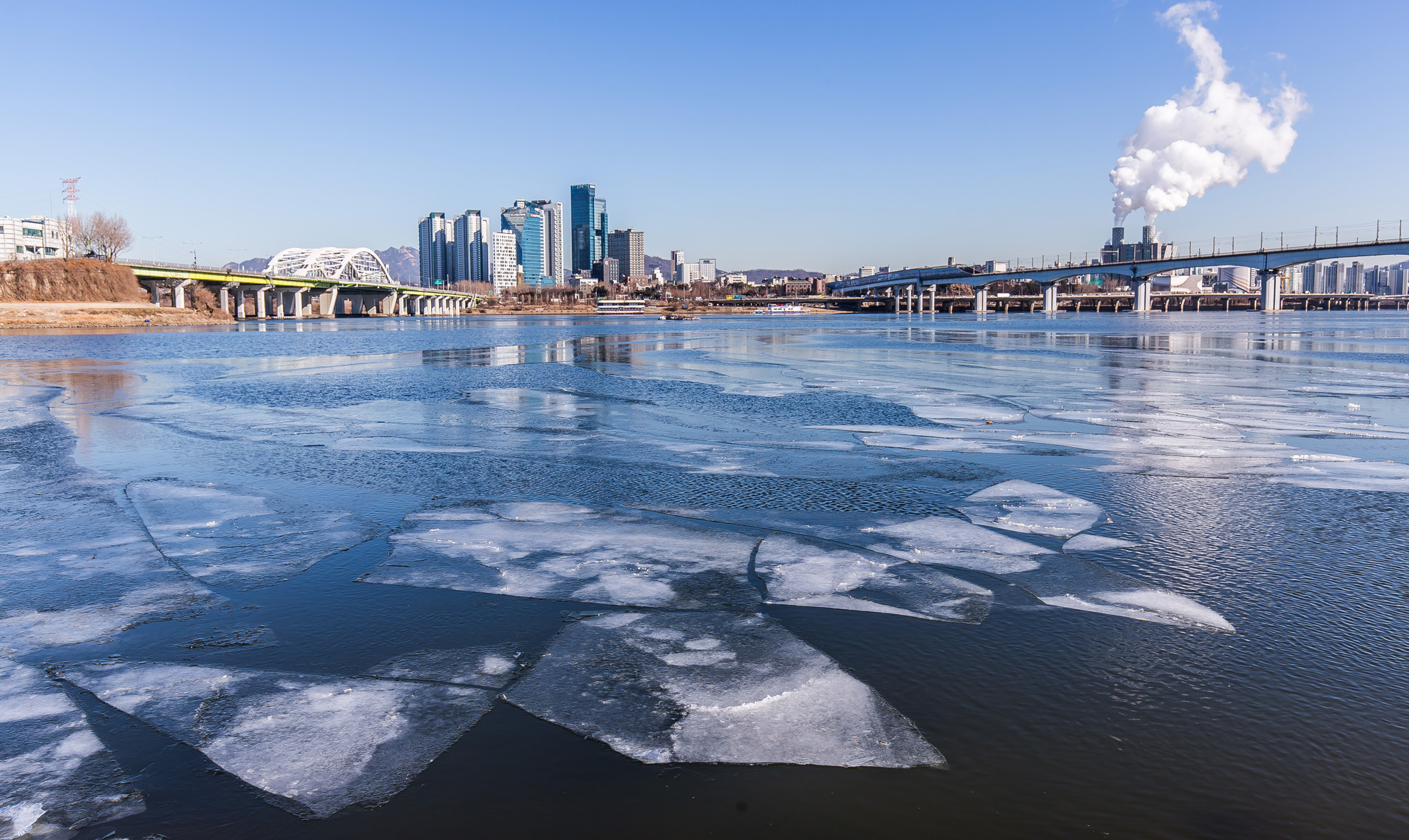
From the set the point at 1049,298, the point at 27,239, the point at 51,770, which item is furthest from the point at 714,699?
the point at 27,239

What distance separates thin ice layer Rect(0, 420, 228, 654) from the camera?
6926mm

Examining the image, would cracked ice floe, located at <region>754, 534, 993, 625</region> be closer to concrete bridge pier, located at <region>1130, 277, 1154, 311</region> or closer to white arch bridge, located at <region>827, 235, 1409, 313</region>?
white arch bridge, located at <region>827, 235, 1409, 313</region>

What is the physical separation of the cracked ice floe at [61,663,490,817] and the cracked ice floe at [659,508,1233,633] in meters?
4.90

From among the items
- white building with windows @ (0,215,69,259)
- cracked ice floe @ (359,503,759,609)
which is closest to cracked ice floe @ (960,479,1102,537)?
cracked ice floe @ (359,503,759,609)

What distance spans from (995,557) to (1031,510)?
208 cm

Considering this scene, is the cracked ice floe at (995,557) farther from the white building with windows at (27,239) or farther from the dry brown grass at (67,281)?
the white building with windows at (27,239)

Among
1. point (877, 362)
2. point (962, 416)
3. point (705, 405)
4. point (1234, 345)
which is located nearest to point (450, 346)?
point (877, 362)

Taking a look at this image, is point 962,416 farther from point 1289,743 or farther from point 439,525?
point 1289,743

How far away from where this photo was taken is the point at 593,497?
447 inches

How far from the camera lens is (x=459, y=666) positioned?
6066 mm

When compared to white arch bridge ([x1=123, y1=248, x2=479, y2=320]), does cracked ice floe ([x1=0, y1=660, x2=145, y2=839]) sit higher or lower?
lower

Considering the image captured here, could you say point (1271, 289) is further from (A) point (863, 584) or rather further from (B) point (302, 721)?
(B) point (302, 721)

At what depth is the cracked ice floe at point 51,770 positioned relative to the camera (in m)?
4.34

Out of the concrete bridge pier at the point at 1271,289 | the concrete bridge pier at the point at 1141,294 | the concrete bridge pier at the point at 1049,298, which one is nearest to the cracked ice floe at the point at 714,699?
the concrete bridge pier at the point at 1271,289
